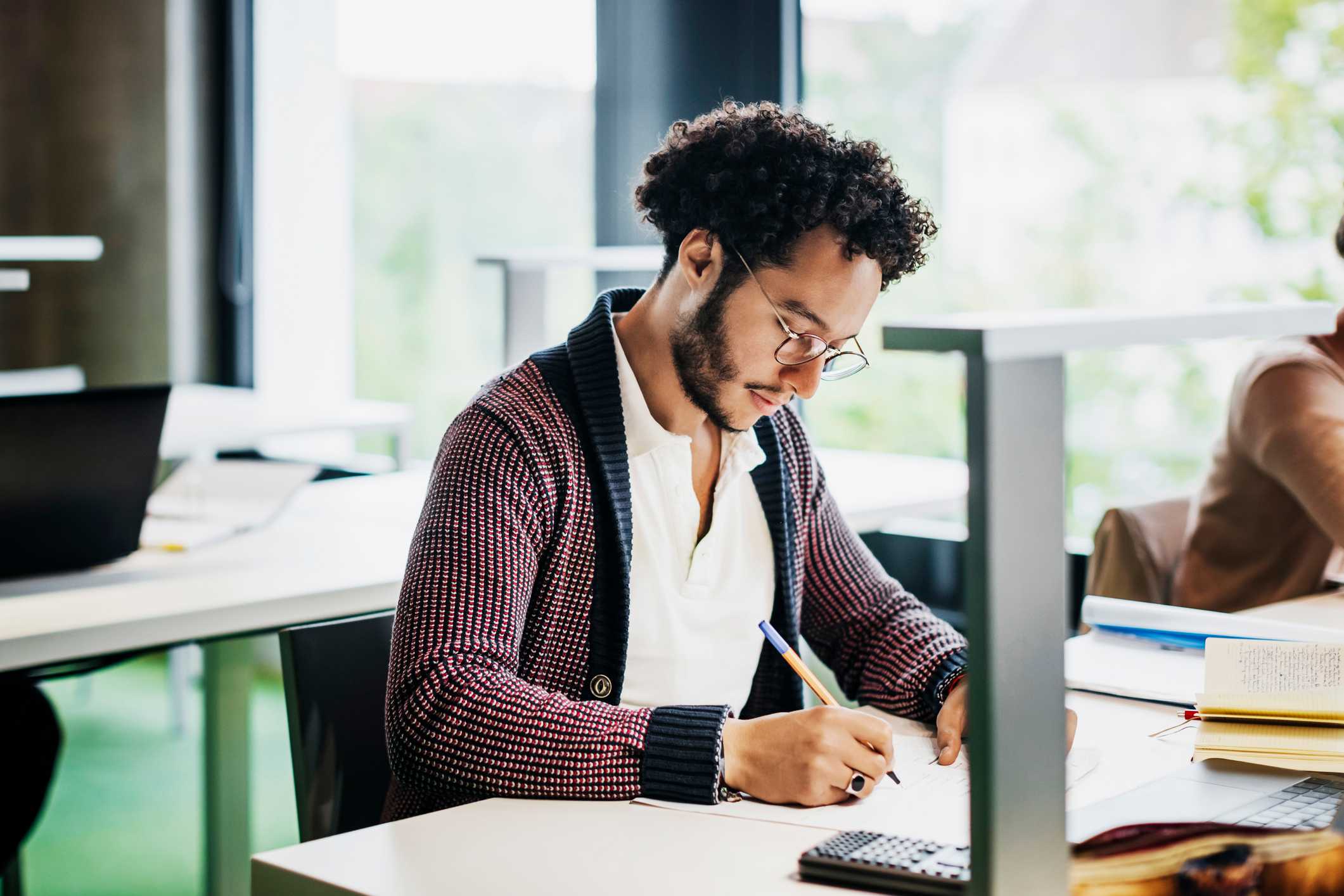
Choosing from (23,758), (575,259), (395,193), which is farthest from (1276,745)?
(395,193)

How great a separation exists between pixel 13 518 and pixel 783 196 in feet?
3.35

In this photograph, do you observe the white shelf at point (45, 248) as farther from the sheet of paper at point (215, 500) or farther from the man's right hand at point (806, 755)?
the man's right hand at point (806, 755)

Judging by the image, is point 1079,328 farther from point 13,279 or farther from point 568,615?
point 13,279

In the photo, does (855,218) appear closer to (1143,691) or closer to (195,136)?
(1143,691)

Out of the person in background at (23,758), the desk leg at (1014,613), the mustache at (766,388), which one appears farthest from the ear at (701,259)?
the person in background at (23,758)

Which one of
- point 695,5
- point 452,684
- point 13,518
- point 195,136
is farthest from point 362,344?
point 452,684

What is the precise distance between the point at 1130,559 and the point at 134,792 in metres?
2.36

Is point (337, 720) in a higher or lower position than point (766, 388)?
lower

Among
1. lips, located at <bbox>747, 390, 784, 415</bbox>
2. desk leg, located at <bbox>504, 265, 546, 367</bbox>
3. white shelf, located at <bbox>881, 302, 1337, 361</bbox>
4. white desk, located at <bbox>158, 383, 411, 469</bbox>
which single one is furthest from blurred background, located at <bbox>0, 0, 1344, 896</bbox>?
white shelf, located at <bbox>881, 302, 1337, 361</bbox>

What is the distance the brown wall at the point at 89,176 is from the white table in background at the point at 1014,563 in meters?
4.21

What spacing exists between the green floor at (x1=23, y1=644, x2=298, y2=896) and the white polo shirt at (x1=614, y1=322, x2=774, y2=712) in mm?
1119

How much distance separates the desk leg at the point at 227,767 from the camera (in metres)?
2.02

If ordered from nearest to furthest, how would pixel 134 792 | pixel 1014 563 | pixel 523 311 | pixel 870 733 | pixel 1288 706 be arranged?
pixel 1014 563, pixel 870 733, pixel 1288 706, pixel 523 311, pixel 134 792

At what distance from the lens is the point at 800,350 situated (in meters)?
1.45
